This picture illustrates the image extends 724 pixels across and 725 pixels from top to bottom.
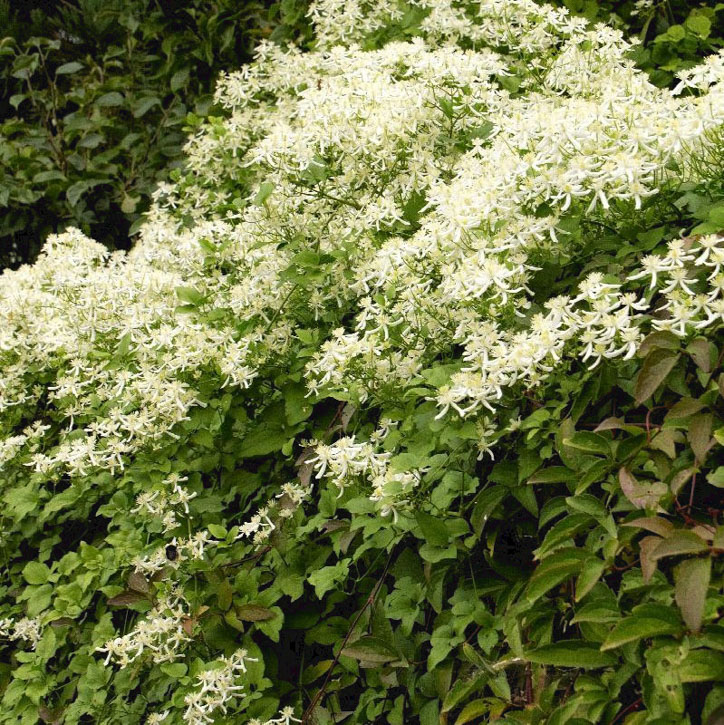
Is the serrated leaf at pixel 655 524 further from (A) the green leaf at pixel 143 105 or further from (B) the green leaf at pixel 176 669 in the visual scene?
(A) the green leaf at pixel 143 105

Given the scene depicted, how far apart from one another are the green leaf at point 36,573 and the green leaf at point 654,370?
181 cm

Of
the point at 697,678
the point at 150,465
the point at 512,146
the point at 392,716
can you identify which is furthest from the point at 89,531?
the point at 697,678

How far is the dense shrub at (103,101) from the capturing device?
16.0ft

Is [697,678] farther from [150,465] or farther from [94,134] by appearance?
[94,134]

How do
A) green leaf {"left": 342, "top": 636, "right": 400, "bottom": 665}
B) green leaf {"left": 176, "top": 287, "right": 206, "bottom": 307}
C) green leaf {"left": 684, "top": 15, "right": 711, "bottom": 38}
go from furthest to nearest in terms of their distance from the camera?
green leaf {"left": 684, "top": 15, "right": 711, "bottom": 38} → green leaf {"left": 176, "top": 287, "right": 206, "bottom": 307} → green leaf {"left": 342, "top": 636, "right": 400, "bottom": 665}

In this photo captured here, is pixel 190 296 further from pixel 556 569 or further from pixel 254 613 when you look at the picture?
pixel 556 569

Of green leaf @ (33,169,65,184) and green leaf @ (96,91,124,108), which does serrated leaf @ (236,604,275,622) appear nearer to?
green leaf @ (33,169,65,184)

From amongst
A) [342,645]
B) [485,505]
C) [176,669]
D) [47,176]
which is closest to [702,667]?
[485,505]

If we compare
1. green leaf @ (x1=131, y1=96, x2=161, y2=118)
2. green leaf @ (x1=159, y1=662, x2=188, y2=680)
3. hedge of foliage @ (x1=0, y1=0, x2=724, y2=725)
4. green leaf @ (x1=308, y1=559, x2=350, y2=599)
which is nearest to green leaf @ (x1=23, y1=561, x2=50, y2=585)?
hedge of foliage @ (x1=0, y1=0, x2=724, y2=725)

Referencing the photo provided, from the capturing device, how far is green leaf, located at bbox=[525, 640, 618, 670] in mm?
1247

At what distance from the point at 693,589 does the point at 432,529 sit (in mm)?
571

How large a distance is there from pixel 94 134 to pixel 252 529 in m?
3.81

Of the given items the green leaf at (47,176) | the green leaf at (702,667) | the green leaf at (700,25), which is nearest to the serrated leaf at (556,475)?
the green leaf at (702,667)

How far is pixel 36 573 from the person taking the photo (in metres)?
2.41
